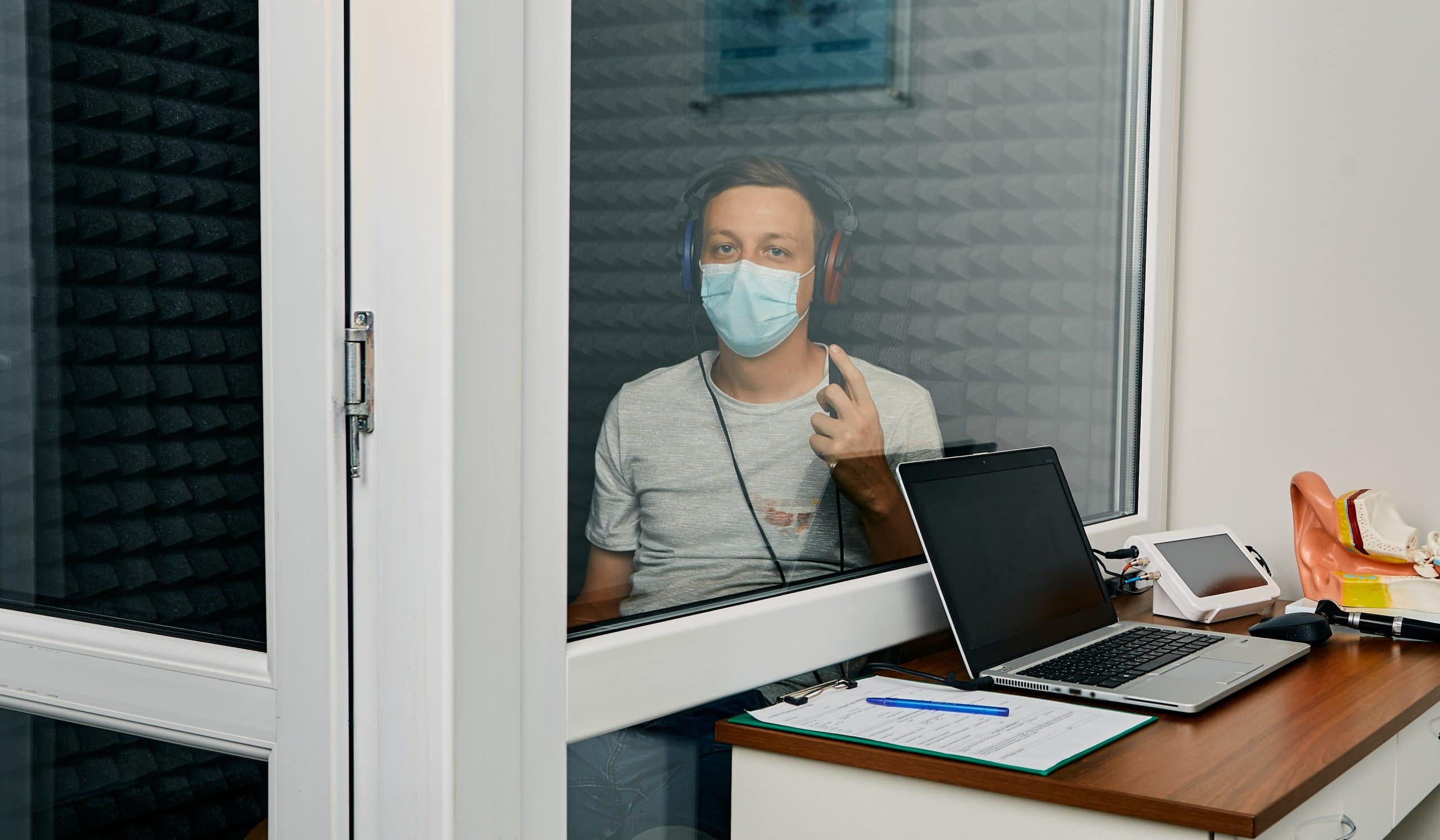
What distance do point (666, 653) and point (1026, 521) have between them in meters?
0.59

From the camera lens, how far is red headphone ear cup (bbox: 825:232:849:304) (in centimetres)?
132

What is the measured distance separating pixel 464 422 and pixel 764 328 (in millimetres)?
470

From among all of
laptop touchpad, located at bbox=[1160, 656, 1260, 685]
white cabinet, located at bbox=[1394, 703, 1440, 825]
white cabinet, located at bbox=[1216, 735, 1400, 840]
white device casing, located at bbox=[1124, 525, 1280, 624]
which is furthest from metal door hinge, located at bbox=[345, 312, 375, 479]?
white device casing, located at bbox=[1124, 525, 1280, 624]

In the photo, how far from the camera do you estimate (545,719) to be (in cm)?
95

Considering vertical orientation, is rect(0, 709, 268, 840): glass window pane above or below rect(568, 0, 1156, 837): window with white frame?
below

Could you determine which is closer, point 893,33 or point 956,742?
point 956,742

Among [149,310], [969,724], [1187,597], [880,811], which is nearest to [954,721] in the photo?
[969,724]

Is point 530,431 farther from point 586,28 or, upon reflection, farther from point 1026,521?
point 1026,521

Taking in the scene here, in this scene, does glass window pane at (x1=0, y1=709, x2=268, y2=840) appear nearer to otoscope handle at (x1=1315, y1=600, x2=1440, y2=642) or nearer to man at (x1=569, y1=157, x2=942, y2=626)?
man at (x1=569, y1=157, x2=942, y2=626)

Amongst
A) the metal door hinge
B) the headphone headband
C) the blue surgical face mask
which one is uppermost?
the headphone headband

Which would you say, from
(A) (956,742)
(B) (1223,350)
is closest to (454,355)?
(A) (956,742)

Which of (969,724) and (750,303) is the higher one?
(750,303)

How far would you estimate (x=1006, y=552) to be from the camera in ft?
4.56

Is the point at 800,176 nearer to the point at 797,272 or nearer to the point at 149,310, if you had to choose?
the point at 797,272
